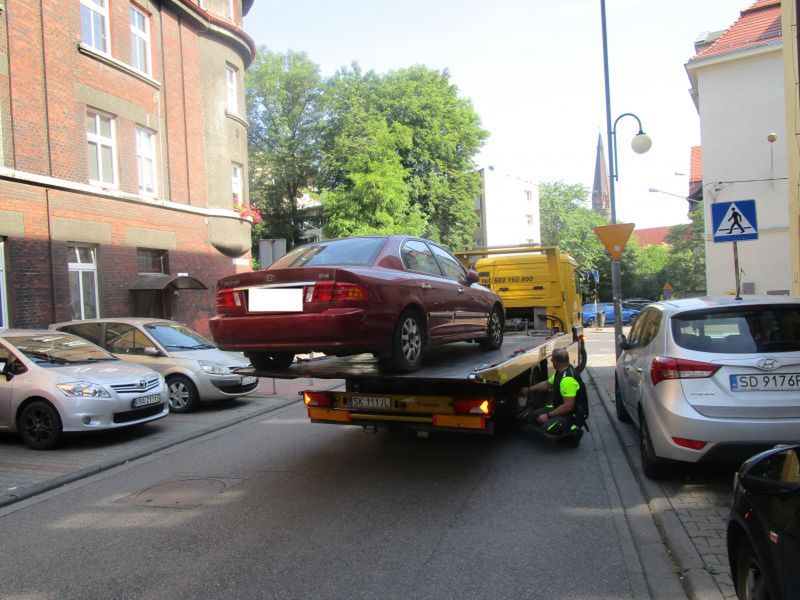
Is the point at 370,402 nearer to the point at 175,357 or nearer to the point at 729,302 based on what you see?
the point at 729,302

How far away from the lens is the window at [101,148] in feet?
48.6

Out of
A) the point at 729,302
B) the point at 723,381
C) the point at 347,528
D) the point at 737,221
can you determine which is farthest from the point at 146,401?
the point at 737,221

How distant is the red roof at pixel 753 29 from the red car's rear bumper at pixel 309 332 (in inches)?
993

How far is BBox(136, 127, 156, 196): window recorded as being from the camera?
16328 millimetres

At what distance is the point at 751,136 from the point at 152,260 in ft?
74.2

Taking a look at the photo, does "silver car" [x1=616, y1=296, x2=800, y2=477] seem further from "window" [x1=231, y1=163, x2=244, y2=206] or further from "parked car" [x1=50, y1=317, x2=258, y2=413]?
"window" [x1=231, y1=163, x2=244, y2=206]

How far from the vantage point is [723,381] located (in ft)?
15.9

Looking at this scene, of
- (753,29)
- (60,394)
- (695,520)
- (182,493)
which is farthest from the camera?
(753,29)

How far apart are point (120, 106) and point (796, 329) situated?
15.5 metres

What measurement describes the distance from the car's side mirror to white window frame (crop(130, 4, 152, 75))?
1723 cm

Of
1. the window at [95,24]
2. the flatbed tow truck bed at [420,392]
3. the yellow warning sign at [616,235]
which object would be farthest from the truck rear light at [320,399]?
the window at [95,24]

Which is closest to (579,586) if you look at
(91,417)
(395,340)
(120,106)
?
(395,340)

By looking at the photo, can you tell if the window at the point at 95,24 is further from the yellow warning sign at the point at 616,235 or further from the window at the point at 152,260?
the yellow warning sign at the point at 616,235

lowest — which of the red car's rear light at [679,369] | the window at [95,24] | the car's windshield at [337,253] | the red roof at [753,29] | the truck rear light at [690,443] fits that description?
the truck rear light at [690,443]
